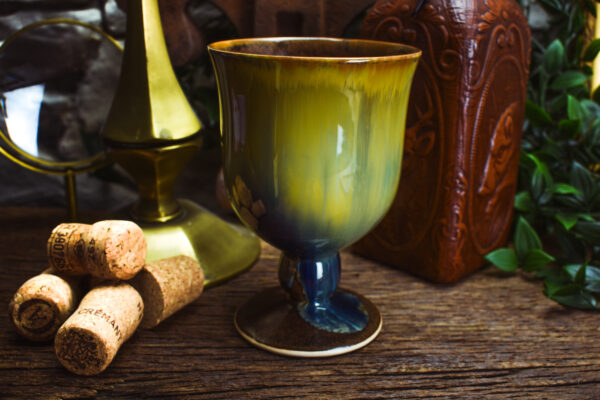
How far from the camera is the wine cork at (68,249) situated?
606 millimetres

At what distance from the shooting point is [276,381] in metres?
0.56

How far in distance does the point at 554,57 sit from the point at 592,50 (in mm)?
50

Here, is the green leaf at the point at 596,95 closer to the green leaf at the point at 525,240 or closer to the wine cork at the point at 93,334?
the green leaf at the point at 525,240

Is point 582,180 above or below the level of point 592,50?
below

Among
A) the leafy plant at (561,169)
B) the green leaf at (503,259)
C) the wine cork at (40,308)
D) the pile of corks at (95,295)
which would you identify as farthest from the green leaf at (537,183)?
the wine cork at (40,308)

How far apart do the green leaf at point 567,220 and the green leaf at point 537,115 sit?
0.47 ft

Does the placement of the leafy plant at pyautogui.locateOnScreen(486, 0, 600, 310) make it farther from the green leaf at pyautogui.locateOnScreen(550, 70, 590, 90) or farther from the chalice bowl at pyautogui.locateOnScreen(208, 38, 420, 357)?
the chalice bowl at pyautogui.locateOnScreen(208, 38, 420, 357)

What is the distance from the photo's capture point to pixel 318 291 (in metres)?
0.64

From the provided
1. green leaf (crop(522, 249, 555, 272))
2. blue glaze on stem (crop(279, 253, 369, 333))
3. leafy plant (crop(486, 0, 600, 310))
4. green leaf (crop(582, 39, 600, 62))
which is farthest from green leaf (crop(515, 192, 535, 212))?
blue glaze on stem (crop(279, 253, 369, 333))

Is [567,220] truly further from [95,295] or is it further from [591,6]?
[95,295]

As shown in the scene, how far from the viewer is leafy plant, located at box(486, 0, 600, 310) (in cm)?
76

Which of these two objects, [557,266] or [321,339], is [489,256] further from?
[321,339]

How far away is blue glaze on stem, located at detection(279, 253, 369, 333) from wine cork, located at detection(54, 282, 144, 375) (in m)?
0.17

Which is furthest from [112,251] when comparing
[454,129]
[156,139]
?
[454,129]
